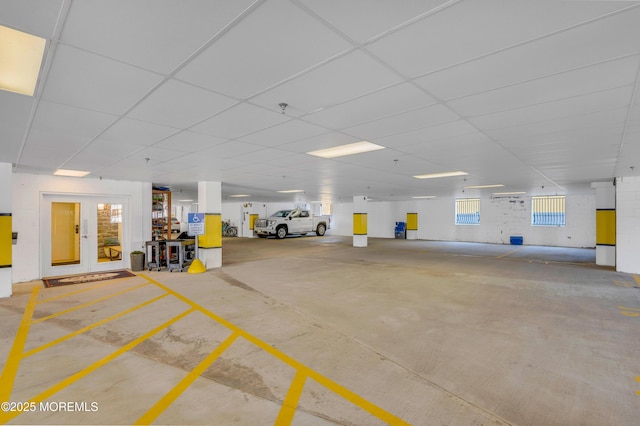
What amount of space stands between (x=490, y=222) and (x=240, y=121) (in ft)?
54.9

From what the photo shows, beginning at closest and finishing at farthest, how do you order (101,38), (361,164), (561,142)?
(101,38) < (561,142) < (361,164)

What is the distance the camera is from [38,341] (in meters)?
3.59

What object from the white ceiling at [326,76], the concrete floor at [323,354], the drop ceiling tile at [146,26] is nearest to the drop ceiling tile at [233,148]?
the white ceiling at [326,76]

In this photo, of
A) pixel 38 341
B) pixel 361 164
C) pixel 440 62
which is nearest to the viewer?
pixel 440 62

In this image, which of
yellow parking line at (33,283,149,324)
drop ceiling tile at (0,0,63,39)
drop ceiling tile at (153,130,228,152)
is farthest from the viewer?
yellow parking line at (33,283,149,324)

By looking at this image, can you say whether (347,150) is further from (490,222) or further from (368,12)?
(490,222)

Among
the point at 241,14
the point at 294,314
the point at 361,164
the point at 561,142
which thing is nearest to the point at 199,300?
the point at 294,314

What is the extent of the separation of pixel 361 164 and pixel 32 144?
17.7ft

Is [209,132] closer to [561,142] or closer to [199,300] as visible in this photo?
[199,300]

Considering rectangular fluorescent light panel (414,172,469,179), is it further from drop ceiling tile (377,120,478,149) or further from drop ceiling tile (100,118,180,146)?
drop ceiling tile (100,118,180,146)

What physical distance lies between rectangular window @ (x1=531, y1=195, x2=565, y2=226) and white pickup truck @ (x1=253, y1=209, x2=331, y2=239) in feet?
41.7

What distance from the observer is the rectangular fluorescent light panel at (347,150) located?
4.68 metres

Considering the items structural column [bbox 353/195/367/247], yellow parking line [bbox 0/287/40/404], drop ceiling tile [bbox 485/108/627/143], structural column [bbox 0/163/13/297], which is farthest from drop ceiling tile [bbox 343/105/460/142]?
structural column [bbox 353/195/367/247]

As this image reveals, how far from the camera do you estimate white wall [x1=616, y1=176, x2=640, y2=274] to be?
7859mm
